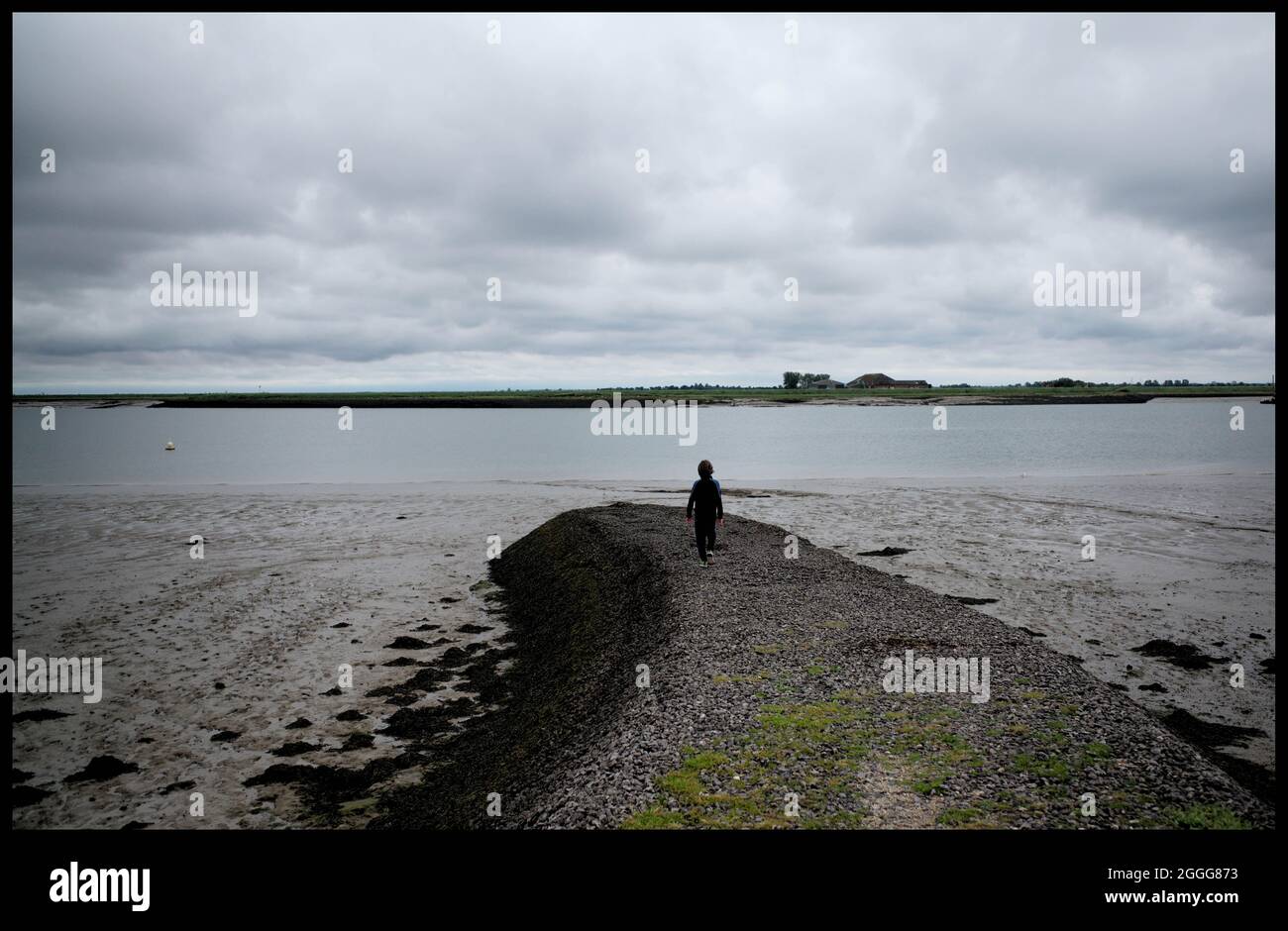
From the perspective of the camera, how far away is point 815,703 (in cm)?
1091

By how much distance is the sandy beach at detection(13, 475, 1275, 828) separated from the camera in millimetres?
12219

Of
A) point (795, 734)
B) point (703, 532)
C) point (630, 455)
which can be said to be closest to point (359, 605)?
point (703, 532)

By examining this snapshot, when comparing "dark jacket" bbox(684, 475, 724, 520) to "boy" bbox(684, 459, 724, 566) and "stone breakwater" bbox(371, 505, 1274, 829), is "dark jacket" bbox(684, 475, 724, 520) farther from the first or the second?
"stone breakwater" bbox(371, 505, 1274, 829)

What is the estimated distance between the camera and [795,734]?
9812 mm

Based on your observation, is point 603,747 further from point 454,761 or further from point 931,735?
point 931,735

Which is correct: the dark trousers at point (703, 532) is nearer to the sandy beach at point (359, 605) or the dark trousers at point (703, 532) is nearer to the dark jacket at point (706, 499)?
the dark jacket at point (706, 499)

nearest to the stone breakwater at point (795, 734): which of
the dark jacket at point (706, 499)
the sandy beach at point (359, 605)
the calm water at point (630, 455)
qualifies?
the sandy beach at point (359, 605)

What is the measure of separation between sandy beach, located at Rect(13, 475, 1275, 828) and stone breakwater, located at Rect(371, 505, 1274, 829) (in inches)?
80.6

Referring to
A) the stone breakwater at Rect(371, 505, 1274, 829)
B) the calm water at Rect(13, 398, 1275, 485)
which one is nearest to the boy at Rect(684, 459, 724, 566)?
the stone breakwater at Rect(371, 505, 1274, 829)

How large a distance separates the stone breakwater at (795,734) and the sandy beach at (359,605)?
205 cm

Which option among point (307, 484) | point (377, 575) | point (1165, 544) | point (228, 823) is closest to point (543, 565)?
point (377, 575)

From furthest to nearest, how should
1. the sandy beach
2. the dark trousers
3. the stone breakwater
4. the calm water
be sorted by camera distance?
the calm water, the dark trousers, the sandy beach, the stone breakwater

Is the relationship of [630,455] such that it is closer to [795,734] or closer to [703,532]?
[703,532]
